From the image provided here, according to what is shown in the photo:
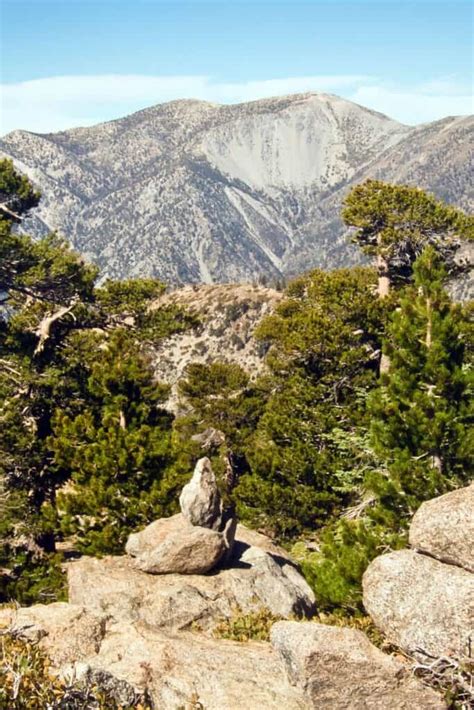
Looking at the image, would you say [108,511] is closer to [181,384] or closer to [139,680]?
[139,680]

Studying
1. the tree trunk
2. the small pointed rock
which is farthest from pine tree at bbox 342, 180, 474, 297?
the small pointed rock

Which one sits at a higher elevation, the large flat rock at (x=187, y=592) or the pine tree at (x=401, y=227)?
the pine tree at (x=401, y=227)

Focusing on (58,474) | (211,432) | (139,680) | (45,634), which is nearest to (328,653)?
(139,680)

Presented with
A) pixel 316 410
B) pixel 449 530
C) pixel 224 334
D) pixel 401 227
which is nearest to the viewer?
pixel 449 530

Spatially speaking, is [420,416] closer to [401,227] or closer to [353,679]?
[353,679]

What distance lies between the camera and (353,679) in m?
11.3

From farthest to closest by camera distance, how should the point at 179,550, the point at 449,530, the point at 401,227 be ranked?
the point at 401,227, the point at 179,550, the point at 449,530

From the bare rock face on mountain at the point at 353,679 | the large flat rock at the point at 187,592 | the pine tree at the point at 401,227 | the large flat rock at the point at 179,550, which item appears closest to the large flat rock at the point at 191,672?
the bare rock face on mountain at the point at 353,679

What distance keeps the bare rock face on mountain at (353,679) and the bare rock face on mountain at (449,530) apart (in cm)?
232

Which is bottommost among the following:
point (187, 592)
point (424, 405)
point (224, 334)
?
point (224, 334)

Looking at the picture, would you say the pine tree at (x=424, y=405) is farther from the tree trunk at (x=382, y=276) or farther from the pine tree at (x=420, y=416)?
the tree trunk at (x=382, y=276)

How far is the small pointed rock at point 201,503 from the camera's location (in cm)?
2223

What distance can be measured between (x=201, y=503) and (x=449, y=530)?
1082 centimetres

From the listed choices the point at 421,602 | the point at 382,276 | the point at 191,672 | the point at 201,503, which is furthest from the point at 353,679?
the point at 382,276
